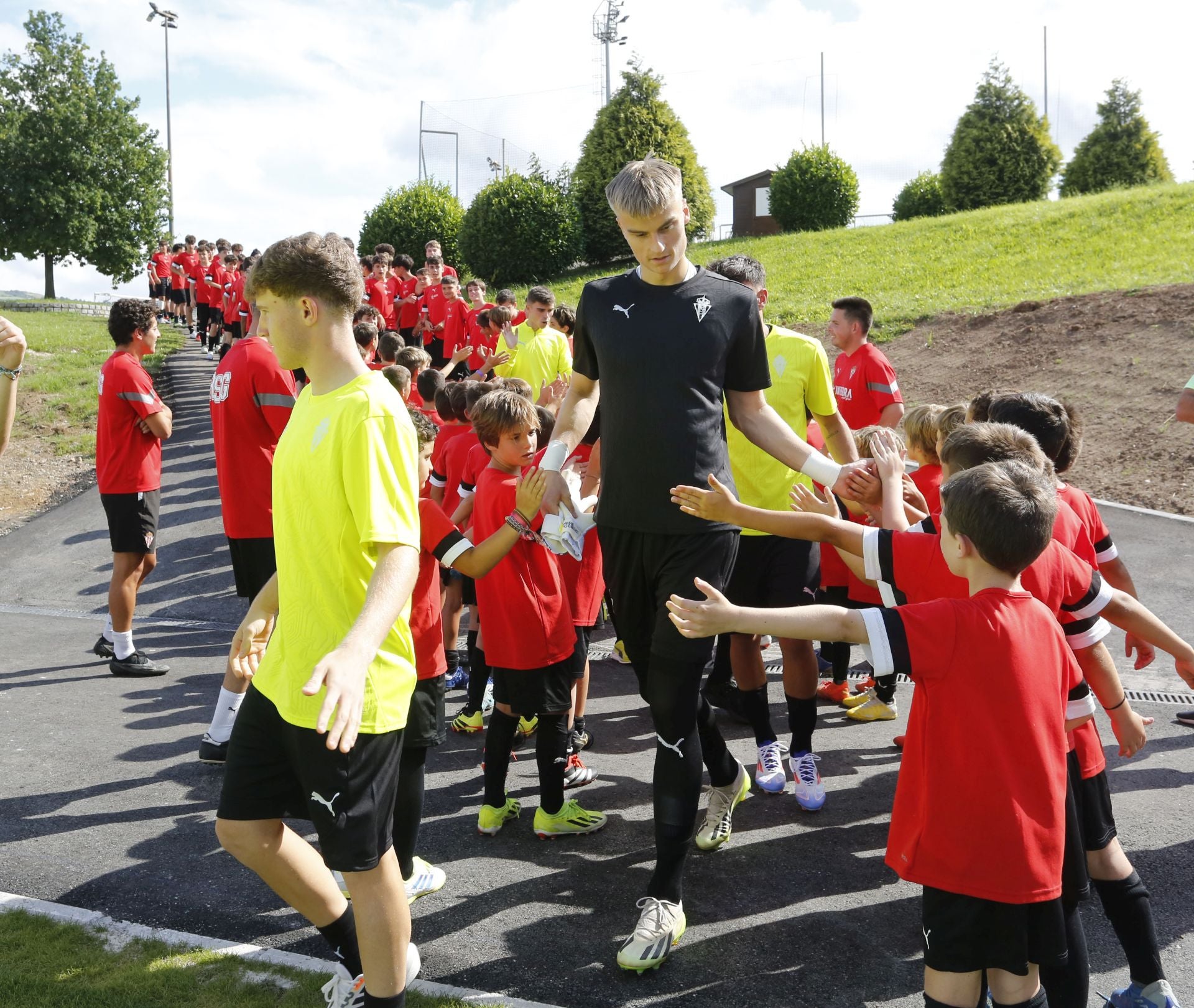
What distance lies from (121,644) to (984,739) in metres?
5.70

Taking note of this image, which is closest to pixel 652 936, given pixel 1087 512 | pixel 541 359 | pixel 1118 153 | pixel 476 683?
pixel 1087 512

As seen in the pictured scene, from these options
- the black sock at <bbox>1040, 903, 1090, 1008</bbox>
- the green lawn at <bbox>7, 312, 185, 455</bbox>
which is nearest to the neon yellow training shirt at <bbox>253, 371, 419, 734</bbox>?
the black sock at <bbox>1040, 903, 1090, 1008</bbox>

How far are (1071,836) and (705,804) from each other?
198 cm

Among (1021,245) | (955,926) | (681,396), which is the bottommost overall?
(955,926)

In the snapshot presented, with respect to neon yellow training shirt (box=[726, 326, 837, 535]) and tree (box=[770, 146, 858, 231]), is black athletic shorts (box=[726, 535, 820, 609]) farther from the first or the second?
tree (box=[770, 146, 858, 231])

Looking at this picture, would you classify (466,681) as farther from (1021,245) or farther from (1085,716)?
(1021,245)

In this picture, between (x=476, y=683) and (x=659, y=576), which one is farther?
(x=476, y=683)

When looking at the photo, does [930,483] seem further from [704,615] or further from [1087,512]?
[704,615]

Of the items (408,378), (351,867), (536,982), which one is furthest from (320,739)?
(408,378)

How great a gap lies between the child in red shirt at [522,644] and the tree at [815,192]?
26.1 m

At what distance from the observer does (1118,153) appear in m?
29.2

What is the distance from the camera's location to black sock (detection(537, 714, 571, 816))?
4172 mm

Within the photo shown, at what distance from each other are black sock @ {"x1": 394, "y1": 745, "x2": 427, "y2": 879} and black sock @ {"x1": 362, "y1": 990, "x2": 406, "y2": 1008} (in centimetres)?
79

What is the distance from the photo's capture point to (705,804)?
174 inches
